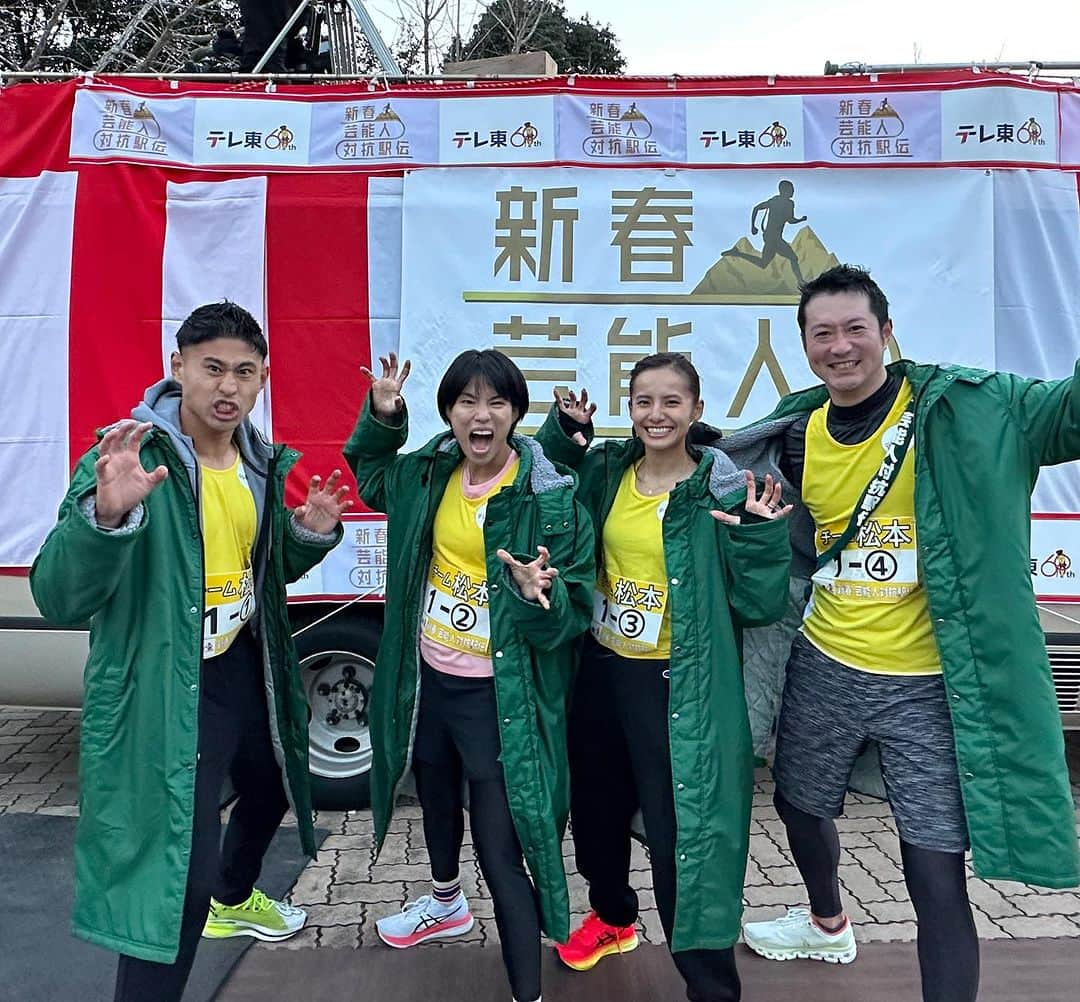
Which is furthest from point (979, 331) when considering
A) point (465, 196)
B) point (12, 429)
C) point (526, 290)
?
point (12, 429)

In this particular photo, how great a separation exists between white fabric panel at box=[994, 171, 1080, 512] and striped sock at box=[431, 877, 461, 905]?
2699mm

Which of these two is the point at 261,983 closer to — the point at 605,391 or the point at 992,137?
the point at 605,391

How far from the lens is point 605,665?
235 cm

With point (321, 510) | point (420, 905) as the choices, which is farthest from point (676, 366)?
point (420, 905)

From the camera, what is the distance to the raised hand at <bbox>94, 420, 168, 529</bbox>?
6.07 ft

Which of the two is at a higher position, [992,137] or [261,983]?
[992,137]

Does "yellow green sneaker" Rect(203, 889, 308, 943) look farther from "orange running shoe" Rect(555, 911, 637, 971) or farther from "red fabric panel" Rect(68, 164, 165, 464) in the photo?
"red fabric panel" Rect(68, 164, 165, 464)

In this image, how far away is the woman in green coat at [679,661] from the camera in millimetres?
2156

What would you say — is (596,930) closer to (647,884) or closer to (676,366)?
(647,884)

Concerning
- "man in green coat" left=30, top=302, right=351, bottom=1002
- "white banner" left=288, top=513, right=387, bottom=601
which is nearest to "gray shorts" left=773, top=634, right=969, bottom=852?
"man in green coat" left=30, top=302, right=351, bottom=1002

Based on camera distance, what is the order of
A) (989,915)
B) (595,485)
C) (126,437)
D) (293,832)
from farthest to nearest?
(293,832)
(989,915)
(595,485)
(126,437)

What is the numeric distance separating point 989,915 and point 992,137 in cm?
298

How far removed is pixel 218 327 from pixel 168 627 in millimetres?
773

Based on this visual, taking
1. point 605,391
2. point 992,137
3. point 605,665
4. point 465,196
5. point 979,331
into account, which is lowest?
point 605,665
